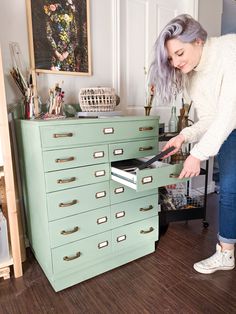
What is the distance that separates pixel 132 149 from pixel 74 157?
13.8 inches

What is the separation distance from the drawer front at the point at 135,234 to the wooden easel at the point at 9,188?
0.54 meters

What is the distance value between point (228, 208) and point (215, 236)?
21.2 inches

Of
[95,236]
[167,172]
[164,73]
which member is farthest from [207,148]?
[95,236]

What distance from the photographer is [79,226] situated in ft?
4.19

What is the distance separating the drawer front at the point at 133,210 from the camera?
1.40m

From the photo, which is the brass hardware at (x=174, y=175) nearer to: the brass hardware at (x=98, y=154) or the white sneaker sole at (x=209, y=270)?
the brass hardware at (x=98, y=154)

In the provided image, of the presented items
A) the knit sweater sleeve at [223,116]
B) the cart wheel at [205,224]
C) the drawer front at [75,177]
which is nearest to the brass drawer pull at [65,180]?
the drawer front at [75,177]

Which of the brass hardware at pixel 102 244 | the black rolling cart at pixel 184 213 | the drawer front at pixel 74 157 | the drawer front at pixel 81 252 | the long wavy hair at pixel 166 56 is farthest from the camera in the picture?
the black rolling cart at pixel 184 213

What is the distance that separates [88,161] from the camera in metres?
1.25

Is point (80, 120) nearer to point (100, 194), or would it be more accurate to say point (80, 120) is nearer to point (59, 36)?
point (100, 194)

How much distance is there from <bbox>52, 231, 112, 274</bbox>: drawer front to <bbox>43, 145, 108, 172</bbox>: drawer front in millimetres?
412

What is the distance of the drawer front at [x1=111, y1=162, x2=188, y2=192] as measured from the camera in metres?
1.11

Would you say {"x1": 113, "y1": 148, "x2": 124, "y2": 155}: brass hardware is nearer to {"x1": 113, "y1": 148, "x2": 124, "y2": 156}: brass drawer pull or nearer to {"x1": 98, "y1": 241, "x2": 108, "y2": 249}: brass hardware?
{"x1": 113, "y1": 148, "x2": 124, "y2": 156}: brass drawer pull

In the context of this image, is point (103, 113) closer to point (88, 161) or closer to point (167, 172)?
point (88, 161)
